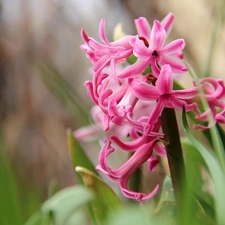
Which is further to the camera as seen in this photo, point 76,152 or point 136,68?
point 76,152

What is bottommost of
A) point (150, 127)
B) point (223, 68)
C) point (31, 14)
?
point (223, 68)

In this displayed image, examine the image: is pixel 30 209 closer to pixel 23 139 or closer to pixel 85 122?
pixel 85 122

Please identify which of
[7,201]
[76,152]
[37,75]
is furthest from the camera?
→ [37,75]

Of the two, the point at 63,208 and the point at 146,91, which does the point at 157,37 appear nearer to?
the point at 146,91

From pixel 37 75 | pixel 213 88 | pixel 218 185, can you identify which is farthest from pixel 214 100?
pixel 37 75

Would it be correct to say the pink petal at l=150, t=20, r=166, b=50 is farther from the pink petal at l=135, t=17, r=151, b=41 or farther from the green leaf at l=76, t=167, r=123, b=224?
the green leaf at l=76, t=167, r=123, b=224

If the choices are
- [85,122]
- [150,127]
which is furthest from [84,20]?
[150,127]

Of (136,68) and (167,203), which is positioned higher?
(136,68)
